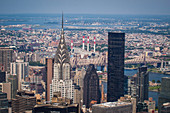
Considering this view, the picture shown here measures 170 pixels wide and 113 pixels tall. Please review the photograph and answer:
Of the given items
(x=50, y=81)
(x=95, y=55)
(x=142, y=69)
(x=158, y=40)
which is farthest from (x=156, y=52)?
(x=50, y=81)

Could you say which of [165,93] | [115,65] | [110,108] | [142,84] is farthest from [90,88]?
[110,108]

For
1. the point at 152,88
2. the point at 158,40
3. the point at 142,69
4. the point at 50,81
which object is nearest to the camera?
the point at 50,81

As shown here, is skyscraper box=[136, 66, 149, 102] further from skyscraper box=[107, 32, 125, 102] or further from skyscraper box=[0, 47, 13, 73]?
skyscraper box=[0, 47, 13, 73]

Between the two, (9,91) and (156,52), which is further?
(156,52)

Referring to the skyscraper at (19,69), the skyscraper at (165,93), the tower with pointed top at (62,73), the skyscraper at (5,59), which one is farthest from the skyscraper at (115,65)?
the skyscraper at (165,93)

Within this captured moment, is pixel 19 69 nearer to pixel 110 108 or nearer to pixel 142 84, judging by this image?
pixel 142 84

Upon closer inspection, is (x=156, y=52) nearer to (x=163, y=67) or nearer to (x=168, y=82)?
(x=163, y=67)
